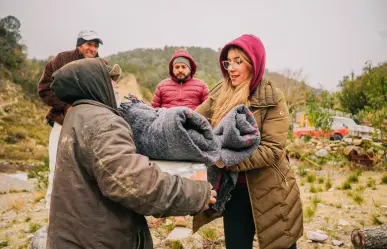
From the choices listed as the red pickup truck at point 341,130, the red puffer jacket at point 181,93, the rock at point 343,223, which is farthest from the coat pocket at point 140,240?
the red pickup truck at point 341,130

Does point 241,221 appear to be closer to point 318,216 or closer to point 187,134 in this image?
point 187,134

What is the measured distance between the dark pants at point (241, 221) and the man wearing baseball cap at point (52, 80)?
2091mm

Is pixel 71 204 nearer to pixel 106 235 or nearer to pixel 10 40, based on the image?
pixel 106 235

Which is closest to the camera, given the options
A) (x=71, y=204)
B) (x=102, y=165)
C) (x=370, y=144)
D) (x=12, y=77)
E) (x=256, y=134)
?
(x=102, y=165)

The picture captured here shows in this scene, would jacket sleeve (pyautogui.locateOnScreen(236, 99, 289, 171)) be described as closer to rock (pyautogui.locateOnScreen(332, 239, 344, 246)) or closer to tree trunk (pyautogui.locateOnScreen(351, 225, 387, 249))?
tree trunk (pyautogui.locateOnScreen(351, 225, 387, 249))

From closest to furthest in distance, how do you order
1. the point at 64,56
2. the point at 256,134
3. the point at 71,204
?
the point at 71,204, the point at 256,134, the point at 64,56

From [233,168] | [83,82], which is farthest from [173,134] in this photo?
[233,168]

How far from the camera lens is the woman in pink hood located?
1.86 m

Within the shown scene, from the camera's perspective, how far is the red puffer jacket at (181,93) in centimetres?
388

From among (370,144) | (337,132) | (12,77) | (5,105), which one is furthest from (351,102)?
(12,77)

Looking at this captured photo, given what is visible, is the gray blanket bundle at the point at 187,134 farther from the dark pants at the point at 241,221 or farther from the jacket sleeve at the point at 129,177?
the dark pants at the point at 241,221

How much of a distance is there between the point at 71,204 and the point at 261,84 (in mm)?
1390

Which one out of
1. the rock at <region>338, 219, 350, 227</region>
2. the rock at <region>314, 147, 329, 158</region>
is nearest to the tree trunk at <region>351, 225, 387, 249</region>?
the rock at <region>338, 219, 350, 227</region>

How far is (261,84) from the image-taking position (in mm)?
1976
